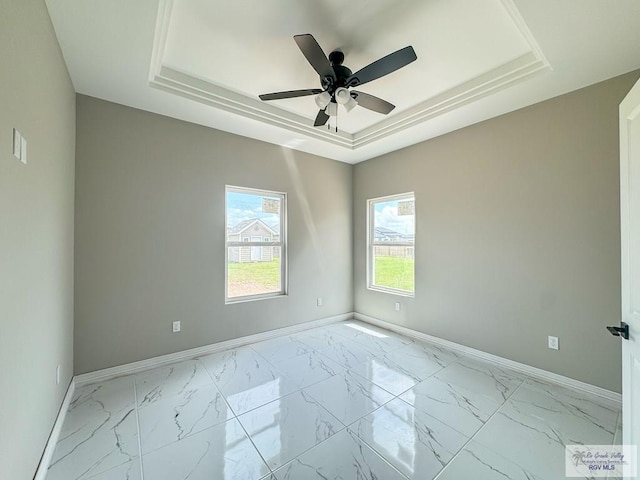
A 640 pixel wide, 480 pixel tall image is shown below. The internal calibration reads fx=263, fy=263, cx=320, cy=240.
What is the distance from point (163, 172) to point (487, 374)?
388 cm

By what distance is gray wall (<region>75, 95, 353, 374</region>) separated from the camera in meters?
2.43

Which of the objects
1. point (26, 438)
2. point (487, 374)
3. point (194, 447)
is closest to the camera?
point (26, 438)

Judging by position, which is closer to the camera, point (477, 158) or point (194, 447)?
point (194, 447)

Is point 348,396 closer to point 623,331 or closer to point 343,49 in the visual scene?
point 623,331

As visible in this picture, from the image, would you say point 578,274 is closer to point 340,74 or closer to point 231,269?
point 340,74

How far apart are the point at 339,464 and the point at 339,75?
260 centimetres

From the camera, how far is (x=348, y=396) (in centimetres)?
222

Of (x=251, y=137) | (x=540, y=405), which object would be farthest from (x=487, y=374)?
(x=251, y=137)

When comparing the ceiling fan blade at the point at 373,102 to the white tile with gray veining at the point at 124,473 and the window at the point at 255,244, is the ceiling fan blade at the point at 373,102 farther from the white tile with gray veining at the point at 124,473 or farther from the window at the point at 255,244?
the white tile with gray veining at the point at 124,473

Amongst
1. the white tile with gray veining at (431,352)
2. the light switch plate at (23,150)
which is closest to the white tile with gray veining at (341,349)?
the white tile with gray veining at (431,352)

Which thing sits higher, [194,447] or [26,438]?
[26,438]

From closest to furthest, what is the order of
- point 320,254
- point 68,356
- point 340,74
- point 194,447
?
point 194,447
point 340,74
point 68,356
point 320,254

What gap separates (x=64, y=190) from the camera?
2.04 metres

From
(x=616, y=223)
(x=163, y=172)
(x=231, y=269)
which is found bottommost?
(x=231, y=269)
